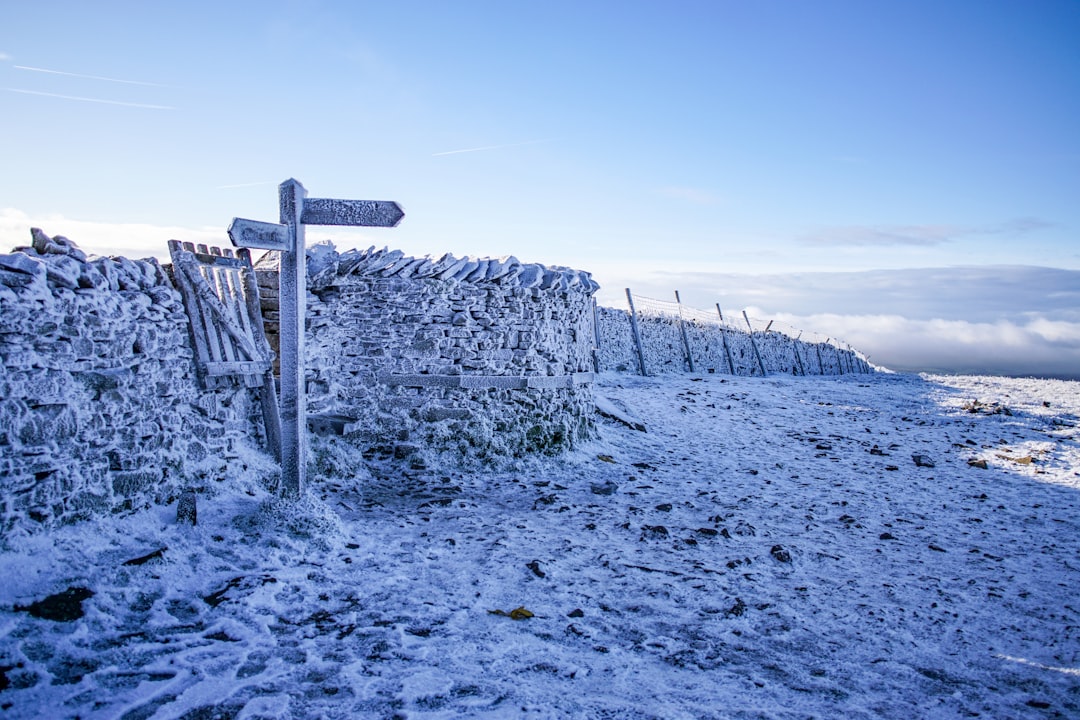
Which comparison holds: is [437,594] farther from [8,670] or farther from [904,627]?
[904,627]

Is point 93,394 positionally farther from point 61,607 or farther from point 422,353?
point 422,353

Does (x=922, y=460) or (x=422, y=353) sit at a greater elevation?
(x=422, y=353)

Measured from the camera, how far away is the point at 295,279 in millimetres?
5293

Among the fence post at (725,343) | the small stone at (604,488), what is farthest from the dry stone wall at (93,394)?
the fence post at (725,343)

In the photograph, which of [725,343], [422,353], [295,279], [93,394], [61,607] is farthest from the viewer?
[725,343]

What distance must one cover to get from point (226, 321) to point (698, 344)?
19.3m

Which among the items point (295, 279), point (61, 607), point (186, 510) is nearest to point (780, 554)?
point (295, 279)

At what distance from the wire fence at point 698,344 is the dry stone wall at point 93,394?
13195 mm

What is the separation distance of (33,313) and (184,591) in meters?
2.11

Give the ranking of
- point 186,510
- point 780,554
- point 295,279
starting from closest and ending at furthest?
point 186,510, point 295,279, point 780,554

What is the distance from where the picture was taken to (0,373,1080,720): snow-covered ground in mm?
3166

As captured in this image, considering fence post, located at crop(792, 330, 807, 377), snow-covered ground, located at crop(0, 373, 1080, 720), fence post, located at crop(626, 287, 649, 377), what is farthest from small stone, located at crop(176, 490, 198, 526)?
fence post, located at crop(792, 330, 807, 377)

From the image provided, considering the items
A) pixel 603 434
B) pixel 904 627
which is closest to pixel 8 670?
pixel 904 627

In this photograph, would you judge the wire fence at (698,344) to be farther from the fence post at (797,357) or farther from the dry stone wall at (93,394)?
the dry stone wall at (93,394)
